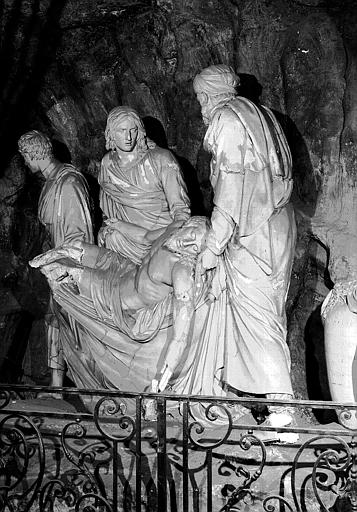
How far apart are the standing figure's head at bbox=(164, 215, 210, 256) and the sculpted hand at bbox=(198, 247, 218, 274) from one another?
0.07 m

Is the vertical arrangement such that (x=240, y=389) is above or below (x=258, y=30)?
below

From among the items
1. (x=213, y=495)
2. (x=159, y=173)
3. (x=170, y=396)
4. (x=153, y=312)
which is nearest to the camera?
(x=170, y=396)

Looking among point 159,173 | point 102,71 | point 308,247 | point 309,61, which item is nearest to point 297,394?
point 308,247

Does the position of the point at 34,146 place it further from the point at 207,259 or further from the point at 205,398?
the point at 205,398

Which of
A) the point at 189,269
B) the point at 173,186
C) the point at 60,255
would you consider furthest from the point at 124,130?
the point at 189,269

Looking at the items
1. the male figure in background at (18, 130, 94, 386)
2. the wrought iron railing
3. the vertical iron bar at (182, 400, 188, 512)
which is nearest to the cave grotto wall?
the male figure in background at (18, 130, 94, 386)

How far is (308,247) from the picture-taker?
7383mm

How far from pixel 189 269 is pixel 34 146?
6.29ft

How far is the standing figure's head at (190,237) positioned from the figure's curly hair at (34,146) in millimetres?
1602

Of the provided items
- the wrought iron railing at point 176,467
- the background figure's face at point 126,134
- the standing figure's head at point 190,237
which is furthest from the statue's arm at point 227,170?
the wrought iron railing at point 176,467

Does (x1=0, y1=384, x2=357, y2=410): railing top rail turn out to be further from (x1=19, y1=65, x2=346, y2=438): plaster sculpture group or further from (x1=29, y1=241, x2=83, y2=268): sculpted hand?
(x1=29, y1=241, x2=83, y2=268): sculpted hand

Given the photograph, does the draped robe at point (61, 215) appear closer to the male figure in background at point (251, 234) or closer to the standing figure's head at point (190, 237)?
the standing figure's head at point (190, 237)

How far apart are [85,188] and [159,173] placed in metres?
0.71

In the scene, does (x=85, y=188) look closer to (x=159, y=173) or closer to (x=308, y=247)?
(x=159, y=173)
